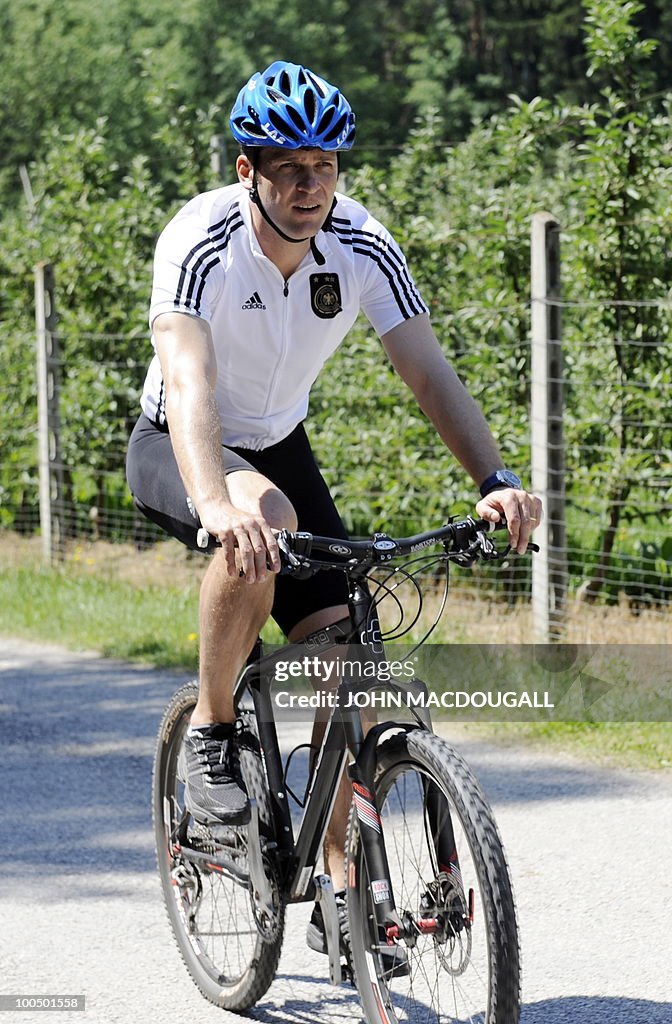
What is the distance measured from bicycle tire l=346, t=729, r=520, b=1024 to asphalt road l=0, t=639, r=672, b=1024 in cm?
53

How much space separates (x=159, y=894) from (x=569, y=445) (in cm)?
430

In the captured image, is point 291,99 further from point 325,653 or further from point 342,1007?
point 342,1007

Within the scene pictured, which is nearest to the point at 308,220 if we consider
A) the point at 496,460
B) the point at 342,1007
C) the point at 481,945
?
the point at 496,460

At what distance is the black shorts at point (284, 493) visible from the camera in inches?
137

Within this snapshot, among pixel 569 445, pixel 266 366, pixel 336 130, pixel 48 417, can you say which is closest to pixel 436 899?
pixel 266 366

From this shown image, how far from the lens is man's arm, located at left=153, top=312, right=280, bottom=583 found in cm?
288

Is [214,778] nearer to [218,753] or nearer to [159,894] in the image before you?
[218,753]

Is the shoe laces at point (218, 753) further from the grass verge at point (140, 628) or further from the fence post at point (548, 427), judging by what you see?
the fence post at point (548, 427)

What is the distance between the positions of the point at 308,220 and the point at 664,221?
485cm

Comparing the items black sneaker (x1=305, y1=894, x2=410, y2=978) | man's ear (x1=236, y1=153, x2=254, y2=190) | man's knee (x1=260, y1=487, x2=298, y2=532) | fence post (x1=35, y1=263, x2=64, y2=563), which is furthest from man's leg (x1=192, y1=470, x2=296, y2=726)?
fence post (x1=35, y1=263, x2=64, y2=563)

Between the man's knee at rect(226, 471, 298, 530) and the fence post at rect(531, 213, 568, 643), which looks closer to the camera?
the man's knee at rect(226, 471, 298, 530)

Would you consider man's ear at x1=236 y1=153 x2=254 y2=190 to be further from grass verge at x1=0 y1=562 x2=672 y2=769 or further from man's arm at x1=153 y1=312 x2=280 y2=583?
grass verge at x1=0 y1=562 x2=672 y2=769

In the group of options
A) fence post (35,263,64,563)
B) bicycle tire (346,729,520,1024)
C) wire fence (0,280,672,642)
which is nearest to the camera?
bicycle tire (346,729,520,1024)

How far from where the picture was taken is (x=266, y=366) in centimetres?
365
